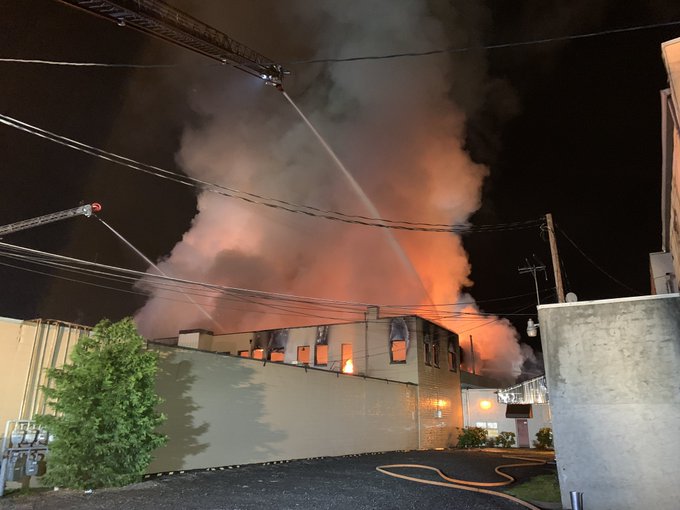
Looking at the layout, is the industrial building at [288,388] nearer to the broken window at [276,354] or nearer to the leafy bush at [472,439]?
the broken window at [276,354]

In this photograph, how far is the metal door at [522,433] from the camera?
2914cm

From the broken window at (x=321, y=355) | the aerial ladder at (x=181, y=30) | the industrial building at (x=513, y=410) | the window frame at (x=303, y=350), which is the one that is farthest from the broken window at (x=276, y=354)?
the aerial ladder at (x=181, y=30)

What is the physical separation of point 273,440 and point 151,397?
7.30 meters

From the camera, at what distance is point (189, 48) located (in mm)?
12742

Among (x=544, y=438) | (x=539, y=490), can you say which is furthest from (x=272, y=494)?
(x=544, y=438)

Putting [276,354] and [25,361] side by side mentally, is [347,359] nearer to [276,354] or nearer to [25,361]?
[276,354]

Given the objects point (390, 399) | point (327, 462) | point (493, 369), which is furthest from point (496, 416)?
point (327, 462)

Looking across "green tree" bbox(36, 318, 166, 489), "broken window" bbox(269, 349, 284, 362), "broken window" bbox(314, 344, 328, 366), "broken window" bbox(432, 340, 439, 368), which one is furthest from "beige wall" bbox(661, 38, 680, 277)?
"broken window" bbox(269, 349, 284, 362)

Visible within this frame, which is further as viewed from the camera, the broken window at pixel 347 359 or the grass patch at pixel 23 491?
the broken window at pixel 347 359

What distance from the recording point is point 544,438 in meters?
27.3

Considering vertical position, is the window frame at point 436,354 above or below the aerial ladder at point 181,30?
below

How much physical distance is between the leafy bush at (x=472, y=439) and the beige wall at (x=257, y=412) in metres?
8.16

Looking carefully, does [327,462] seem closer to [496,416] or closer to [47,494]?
[47,494]

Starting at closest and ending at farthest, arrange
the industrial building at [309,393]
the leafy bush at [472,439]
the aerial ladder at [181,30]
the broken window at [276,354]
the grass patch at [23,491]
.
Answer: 1. the grass patch at [23,491]
2. the aerial ladder at [181,30]
3. the industrial building at [309,393]
4. the leafy bush at [472,439]
5. the broken window at [276,354]
